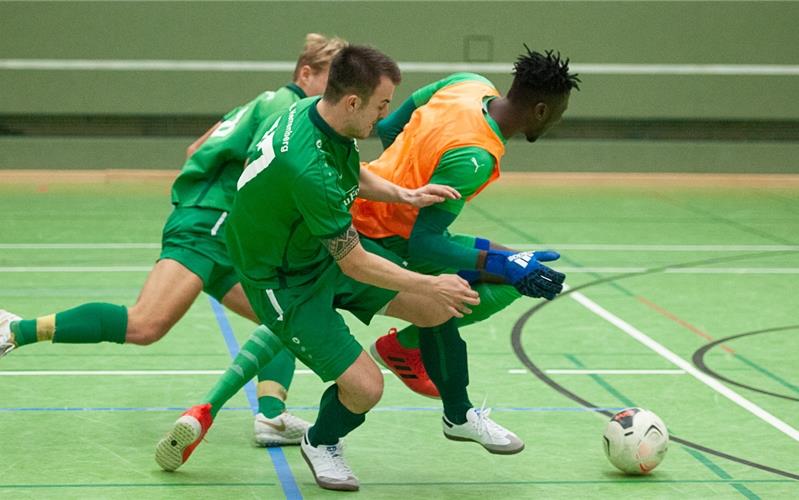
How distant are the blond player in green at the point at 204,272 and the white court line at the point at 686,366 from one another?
2216 millimetres

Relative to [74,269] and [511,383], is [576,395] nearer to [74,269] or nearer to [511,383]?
[511,383]

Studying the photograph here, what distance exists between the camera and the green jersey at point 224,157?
5.77 m

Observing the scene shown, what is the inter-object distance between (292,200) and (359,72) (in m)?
0.54

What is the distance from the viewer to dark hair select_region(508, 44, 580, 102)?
4.96 metres

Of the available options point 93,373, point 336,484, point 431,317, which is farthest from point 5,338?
point 431,317

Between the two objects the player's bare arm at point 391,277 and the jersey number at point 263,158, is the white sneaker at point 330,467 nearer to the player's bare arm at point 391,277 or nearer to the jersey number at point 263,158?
the player's bare arm at point 391,277

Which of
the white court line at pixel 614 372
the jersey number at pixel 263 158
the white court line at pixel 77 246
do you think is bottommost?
the white court line at pixel 77 246

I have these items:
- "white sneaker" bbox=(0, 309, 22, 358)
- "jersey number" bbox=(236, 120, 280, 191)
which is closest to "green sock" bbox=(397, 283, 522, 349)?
"jersey number" bbox=(236, 120, 280, 191)

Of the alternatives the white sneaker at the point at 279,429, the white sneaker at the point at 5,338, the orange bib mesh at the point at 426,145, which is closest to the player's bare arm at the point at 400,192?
the orange bib mesh at the point at 426,145

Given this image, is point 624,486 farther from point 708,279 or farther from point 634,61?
point 634,61

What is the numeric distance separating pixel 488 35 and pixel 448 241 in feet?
34.9

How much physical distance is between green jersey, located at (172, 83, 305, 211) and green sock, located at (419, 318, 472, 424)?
128cm

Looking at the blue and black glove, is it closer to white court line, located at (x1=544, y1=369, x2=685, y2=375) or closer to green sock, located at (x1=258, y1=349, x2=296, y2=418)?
green sock, located at (x1=258, y1=349, x2=296, y2=418)

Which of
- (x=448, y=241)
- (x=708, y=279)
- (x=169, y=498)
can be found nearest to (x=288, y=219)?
(x=448, y=241)
